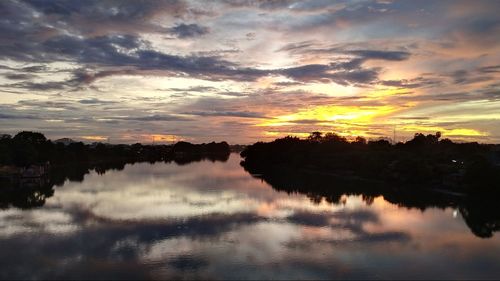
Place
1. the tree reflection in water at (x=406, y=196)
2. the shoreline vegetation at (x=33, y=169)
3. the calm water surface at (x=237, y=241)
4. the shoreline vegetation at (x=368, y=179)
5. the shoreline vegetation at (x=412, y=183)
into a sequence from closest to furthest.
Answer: the calm water surface at (x=237, y=241) < the tree reflection in water at (x=406, y=196) < the shoreline vegetation at (x=412, y=183) < the shoreline vegetation at (x=368, y=179) < the shoreline vegetation at (x=33, y=169)

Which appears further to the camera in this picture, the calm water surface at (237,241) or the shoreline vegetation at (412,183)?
the shoreline vegetation at (412,183)

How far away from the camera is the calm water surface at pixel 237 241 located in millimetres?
13812

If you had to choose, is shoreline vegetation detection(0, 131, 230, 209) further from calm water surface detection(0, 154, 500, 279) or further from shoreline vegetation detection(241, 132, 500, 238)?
shoreline vegetation detection(241, 132, 500, 238)

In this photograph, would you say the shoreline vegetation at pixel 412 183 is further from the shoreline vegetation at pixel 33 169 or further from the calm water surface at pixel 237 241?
the shoreline vegetation at pixel 33 169

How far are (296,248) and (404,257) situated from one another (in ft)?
12.4

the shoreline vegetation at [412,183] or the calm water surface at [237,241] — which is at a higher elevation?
the shoreline vegetation at [412,183]

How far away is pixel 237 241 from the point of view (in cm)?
1762

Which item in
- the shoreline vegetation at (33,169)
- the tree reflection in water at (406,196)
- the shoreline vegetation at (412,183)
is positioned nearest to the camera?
the tree reflection in water at (406,196)

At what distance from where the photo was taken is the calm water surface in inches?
544

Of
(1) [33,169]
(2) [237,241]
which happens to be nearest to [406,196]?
(2) [237,241]

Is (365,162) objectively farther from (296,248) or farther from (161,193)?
(296,248)

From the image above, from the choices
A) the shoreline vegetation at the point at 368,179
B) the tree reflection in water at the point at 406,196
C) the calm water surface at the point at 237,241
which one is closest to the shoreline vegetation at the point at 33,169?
the shoreline vegetation at the point at 368,179

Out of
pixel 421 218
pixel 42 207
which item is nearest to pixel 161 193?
pixel 42 207

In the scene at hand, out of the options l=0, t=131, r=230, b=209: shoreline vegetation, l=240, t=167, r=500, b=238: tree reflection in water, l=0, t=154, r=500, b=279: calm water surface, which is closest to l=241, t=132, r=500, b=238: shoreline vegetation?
l=240, t=167, r=500, b=238: tree reflection in water
